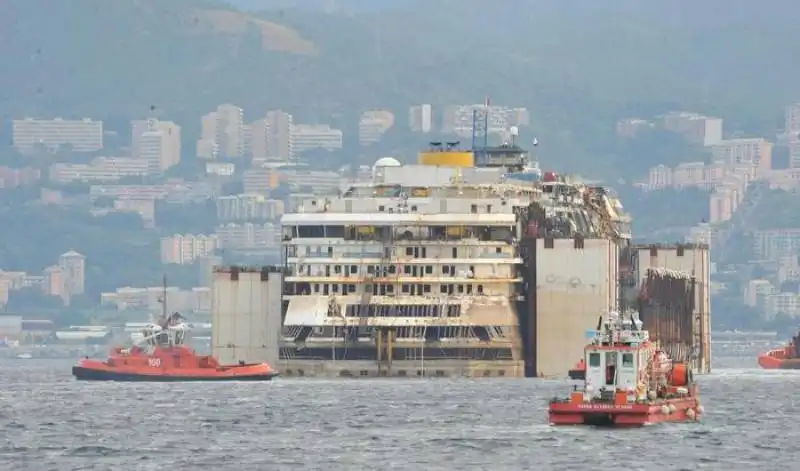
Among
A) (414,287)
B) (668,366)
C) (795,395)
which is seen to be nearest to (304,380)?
(414,287)

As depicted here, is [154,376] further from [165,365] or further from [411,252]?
[411,252]

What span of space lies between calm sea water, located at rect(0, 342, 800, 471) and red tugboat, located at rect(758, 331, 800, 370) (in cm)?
5191

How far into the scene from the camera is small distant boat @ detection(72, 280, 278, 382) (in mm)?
145125

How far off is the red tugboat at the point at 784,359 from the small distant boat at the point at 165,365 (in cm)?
4753

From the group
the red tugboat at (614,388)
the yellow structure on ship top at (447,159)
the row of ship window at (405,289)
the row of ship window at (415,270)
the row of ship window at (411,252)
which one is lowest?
the red tugboat at (614,388)

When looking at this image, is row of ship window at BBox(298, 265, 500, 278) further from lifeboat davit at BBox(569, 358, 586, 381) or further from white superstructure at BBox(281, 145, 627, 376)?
lifeboat davit at BBox(569, 358, 586, 381)

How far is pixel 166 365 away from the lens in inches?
5812

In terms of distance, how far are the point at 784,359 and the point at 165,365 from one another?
2151 inches

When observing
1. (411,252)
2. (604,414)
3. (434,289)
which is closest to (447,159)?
(411,252)

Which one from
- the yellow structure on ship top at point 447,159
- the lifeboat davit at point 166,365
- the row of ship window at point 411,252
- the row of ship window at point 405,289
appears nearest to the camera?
the lifeboat davit at point 166,365

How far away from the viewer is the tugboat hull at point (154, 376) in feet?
472

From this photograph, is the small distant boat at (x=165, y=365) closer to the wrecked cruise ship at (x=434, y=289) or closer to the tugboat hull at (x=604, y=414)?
the wrecked cruise ship at (x=434, y=289)

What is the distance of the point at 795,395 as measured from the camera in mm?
133250

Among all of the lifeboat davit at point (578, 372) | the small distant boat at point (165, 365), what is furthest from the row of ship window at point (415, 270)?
the lifeboat davit at point (578, 372)
